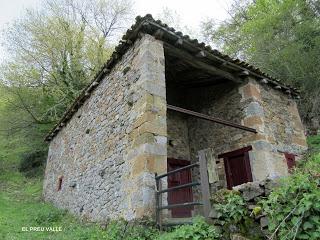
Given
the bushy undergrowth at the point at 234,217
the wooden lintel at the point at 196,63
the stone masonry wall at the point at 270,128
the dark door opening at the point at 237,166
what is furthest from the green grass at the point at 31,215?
the wooden lintel at the point at 196,63

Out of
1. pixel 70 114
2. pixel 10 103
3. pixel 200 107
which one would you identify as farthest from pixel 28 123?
pixel 200 107

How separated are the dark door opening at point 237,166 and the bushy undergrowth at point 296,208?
4636 mm

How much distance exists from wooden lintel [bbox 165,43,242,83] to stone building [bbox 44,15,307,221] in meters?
0.02

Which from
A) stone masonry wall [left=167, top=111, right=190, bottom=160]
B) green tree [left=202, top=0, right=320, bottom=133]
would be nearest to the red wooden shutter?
stone masonry wall [left=167, top=111, right=190, bottom=160]

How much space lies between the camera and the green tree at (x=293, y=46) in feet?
37.1

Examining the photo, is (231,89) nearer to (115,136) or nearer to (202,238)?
(115,136)

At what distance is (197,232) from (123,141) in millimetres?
3153

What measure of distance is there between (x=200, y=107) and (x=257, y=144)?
2457 millimetres

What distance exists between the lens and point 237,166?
26.2ft

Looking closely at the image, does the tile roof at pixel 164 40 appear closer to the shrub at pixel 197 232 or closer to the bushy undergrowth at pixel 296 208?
the shrub at pixel 197 232

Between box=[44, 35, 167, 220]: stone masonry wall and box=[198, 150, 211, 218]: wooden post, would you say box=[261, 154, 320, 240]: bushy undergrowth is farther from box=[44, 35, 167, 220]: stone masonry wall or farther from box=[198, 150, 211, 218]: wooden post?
box=[44, 35, 167, 220]: stone masonry wall

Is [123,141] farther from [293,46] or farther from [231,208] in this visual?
[293,46]

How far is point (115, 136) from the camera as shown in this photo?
695cm

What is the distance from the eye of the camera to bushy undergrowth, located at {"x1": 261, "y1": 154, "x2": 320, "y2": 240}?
2689 mm
